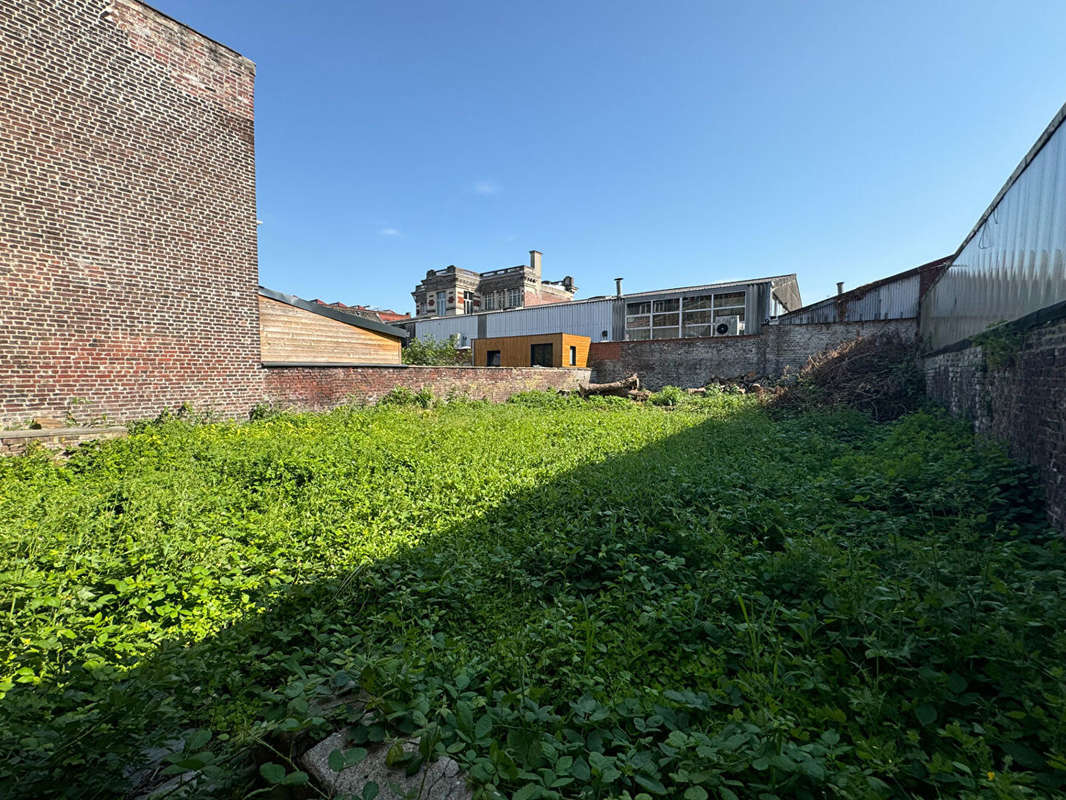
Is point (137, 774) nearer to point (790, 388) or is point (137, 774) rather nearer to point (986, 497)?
point (986, 497)

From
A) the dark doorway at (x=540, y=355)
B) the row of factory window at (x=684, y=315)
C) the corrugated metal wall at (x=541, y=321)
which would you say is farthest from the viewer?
the corrugated metal wall at (x=541, y=321)

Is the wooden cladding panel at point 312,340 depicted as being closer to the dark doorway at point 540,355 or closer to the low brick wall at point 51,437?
the low brick wall at point 51,437

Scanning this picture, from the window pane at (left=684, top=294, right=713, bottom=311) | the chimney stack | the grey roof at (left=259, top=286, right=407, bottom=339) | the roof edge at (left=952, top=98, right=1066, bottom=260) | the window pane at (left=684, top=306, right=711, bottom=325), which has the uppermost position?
the chimney stack

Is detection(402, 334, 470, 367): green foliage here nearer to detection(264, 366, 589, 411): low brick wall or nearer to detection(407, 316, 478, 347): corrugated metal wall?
detection(407, 316, 478, 347): corrugated metal wall

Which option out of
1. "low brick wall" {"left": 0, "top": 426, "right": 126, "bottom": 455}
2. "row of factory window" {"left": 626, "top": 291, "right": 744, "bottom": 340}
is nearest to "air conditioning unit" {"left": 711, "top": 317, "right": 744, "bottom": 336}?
"row of factory window" {"left": 626, "top": 291, "right": 744, "bottom": 340}

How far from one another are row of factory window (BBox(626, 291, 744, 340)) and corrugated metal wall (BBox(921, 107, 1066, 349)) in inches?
576

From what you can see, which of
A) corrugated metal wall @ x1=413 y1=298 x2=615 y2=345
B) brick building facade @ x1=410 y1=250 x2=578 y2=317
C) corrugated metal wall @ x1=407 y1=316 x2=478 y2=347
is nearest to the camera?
corrugated metal wall @ x1=413 y1=298 x2=615 y2=345

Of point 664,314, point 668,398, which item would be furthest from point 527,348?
point 668,398

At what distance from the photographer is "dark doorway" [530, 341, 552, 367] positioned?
881 inches

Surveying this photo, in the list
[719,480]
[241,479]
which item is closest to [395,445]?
[241,479]

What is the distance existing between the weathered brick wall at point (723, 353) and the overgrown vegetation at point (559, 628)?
502 inches

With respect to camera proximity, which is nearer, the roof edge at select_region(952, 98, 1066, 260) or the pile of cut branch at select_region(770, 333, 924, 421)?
the roof edge at select_region(952, 98, 1066, 260)

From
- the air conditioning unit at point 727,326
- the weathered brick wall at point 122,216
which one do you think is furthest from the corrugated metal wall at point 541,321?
the weathered brick wall at point 122,216

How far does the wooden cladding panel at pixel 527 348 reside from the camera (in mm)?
22047
